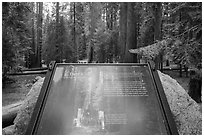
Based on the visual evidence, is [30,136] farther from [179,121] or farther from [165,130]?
[179,121]

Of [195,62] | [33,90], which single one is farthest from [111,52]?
[33,90]

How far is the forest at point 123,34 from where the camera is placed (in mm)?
7457

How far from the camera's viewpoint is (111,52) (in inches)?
920

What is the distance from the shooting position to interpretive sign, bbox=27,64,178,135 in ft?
9.18

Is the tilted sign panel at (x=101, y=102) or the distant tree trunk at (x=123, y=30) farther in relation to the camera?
the distant tree trunk at (x=123, y=30)

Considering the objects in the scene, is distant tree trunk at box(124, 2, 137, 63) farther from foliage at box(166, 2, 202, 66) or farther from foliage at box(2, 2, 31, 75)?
foliage at box(2, 2, 31, 75)

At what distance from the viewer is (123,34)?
13.6m

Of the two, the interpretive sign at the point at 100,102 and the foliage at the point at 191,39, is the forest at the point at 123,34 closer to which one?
the foliage at the point at 191,39

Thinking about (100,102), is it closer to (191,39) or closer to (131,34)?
(191,39)

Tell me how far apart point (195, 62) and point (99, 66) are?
434cm

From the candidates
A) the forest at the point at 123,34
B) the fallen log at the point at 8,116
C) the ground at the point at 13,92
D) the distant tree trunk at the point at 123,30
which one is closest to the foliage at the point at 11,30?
the forest at the point at 123,34

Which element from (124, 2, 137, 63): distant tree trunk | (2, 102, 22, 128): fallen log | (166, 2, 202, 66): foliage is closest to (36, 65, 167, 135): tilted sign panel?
(2, 102, 22, 128): fallen log

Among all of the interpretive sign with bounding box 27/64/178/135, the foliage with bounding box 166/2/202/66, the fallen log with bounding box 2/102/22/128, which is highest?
the foliage with bounding box 166/2/202/66

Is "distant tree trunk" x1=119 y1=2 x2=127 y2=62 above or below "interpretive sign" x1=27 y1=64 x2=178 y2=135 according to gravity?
above
